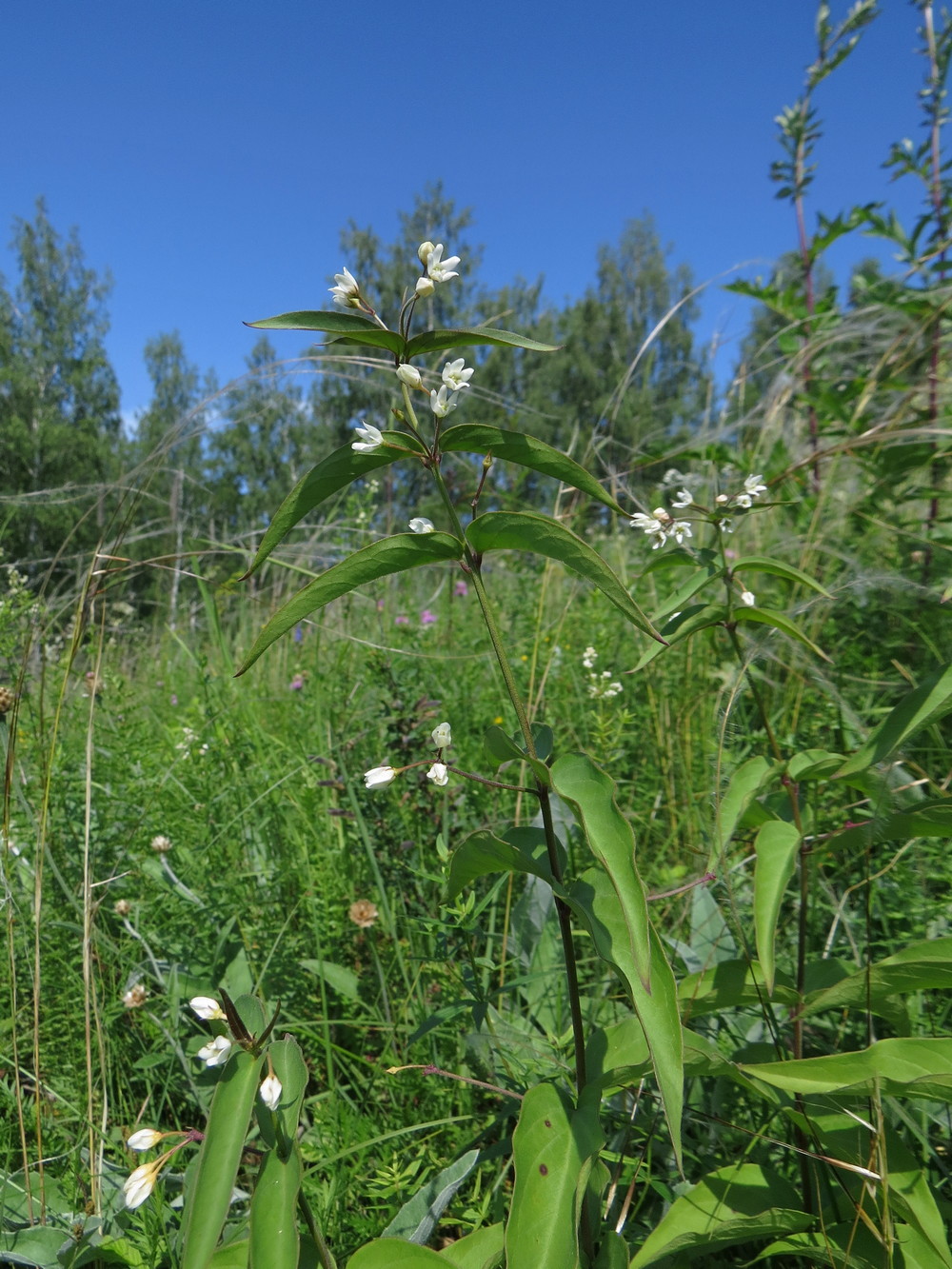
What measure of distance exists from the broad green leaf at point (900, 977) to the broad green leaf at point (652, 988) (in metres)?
0.33

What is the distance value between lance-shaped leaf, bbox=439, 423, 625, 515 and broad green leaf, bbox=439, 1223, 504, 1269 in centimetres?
84

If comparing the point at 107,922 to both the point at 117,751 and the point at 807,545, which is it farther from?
the point at 807,545

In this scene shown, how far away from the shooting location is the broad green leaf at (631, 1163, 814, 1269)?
0.84 m

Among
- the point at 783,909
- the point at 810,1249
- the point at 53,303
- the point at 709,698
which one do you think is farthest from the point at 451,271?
Result: the point at 53,303

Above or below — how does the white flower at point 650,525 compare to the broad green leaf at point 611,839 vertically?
above

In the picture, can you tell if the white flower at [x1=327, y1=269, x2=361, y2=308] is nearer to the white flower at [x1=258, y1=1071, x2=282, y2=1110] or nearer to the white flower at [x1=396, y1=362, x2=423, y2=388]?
the white flower at [x1=396, y1=362, x2=423, y2=388]

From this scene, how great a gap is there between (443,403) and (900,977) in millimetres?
842

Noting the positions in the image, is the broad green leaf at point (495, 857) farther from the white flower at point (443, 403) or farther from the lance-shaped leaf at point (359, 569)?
the white flower at point (443, 403)

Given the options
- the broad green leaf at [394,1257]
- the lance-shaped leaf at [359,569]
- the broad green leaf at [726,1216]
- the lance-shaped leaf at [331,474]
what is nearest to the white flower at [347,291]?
the lance-shaped leaf at [331,474]

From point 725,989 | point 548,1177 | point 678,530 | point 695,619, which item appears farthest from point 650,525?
point 548,1177

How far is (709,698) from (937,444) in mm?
984

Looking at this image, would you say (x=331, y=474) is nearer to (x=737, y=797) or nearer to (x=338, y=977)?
(x=737, y=797)

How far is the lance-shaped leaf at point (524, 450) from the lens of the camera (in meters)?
0.74

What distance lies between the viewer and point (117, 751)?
1.94 m
